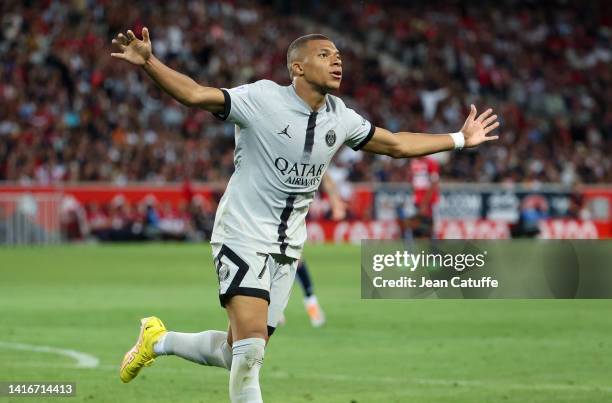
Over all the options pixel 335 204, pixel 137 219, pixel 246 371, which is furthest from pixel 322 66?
pixel 137 219

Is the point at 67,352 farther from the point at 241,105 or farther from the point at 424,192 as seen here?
the point at 424,192

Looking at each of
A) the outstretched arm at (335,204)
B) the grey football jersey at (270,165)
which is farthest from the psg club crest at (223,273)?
the outstretched arm at (335,204)

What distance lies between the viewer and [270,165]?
725 cm

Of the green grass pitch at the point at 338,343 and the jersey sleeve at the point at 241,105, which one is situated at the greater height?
the jersey sleeve at the point at 241,105

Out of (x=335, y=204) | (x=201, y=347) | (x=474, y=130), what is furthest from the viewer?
(x=335, y=204)

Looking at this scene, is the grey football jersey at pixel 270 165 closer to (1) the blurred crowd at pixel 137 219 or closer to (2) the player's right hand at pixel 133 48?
(2) the player's right hand at pixel 133 48

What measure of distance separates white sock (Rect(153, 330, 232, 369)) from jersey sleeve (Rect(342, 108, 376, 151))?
145 cm

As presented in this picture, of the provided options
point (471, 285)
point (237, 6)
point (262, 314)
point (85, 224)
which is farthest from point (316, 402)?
point (237, 6)

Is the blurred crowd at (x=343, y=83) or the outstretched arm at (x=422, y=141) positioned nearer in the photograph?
the outstretched arm at (x=422, y=141)

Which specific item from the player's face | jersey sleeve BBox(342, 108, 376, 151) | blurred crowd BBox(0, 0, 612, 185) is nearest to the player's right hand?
the player's face

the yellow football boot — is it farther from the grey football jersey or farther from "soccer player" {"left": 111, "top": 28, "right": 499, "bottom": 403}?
the grey football jersey

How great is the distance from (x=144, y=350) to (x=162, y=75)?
7.51ft

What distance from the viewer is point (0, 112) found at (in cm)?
3281

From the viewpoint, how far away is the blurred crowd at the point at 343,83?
109 feet
